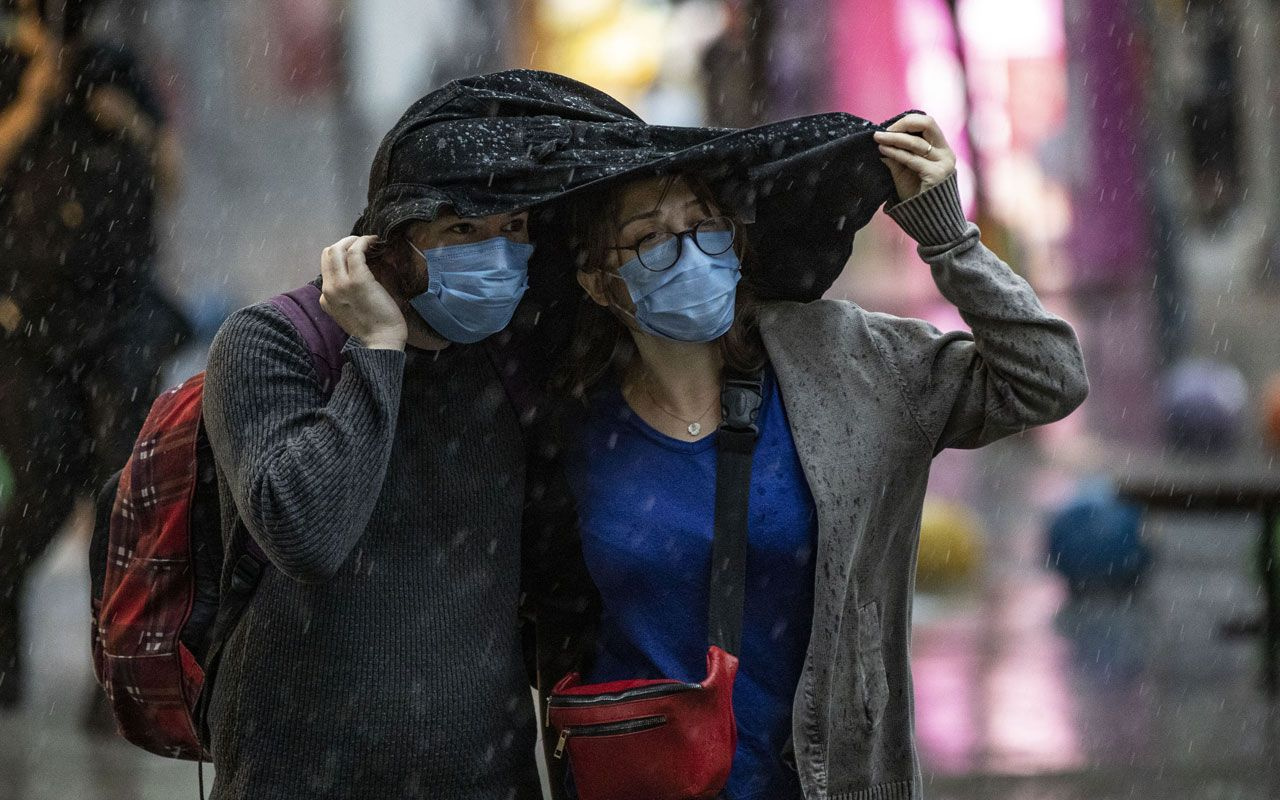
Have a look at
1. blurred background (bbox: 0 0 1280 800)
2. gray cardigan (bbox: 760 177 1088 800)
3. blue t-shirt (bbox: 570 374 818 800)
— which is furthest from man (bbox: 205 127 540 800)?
blurred background (bbox: 0 0 1280 800)

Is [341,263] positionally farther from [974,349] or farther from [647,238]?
[974,349]

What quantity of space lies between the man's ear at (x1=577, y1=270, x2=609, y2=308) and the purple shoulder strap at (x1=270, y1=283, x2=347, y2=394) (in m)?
0.51

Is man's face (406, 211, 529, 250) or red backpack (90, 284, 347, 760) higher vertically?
man's face (406, 211, 529, 250)

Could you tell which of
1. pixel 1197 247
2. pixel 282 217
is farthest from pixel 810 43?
pixel 282 217

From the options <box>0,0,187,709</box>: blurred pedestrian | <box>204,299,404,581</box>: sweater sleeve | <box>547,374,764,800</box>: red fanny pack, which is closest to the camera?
<box>204,299,404,581</box>: sweater sleeve

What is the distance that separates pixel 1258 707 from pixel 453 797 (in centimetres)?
435

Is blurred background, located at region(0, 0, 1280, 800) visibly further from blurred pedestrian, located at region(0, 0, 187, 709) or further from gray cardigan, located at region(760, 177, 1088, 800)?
gray cardigan, located at region(760, 177, 1088, 800)

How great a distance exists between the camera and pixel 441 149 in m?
2.64

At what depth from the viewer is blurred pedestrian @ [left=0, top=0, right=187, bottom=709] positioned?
5.73 meters

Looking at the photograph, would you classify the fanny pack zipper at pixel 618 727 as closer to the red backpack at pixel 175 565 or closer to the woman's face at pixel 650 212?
the red backpack at pixel 175 565

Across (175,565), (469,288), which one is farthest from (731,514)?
(175,565)

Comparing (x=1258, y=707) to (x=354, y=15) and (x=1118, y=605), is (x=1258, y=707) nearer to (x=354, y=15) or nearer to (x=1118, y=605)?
(x=1118, y=605)

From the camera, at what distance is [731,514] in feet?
9.16

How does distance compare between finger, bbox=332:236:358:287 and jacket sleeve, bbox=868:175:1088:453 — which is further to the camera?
jacket sleeve, bbox=868:175:1088:453
